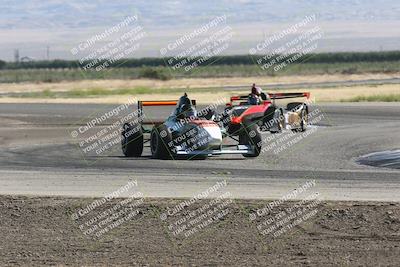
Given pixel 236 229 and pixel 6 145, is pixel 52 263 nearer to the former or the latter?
pixel 236 229

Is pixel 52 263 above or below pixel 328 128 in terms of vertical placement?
above

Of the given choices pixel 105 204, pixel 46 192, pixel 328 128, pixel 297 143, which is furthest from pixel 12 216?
pixel 328 128

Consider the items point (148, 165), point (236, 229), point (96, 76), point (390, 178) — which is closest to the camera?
point (236, 229)

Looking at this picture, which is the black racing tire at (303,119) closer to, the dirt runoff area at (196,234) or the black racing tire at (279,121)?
the black racing tire at (279,121)

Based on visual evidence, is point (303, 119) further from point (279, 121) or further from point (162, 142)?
point (162, 142)

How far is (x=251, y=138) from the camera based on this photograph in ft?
79.2

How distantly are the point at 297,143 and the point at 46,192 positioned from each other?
11.6 meters

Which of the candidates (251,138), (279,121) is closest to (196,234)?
(251,138)

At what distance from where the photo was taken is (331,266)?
11.3m

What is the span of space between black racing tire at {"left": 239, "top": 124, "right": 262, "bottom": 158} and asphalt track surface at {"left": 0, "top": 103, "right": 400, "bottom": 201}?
0.21m

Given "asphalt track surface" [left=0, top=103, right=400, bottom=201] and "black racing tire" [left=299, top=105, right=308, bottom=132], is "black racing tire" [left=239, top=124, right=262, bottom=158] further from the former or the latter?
"black racing tire" [left=299, top=105, right=308, bottom=132]

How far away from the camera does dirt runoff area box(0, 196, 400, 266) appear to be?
1184 centimetres

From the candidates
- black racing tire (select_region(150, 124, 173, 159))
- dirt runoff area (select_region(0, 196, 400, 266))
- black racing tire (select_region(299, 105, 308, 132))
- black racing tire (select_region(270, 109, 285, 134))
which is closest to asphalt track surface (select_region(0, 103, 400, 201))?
black racing tire (select_region(150, 124, 173, 159))

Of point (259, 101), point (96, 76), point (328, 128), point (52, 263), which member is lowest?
point (96, 76)
